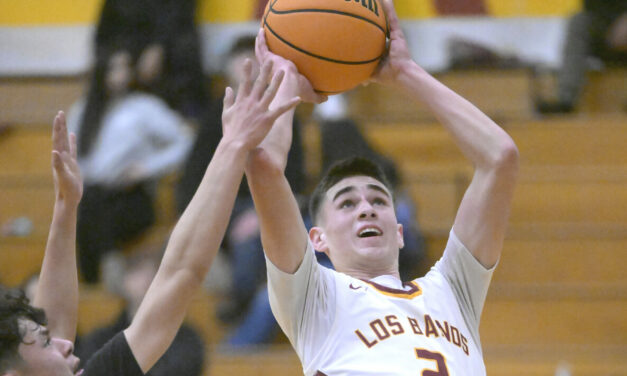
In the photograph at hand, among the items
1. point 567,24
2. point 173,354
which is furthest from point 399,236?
point 567,24

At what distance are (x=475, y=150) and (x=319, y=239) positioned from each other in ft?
2.20

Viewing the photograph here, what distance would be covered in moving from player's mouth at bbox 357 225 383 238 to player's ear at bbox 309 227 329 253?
0.56ft

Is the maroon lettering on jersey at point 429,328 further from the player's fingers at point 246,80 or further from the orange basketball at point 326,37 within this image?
the player's fingers at point 246,80

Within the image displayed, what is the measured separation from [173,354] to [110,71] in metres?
2.51

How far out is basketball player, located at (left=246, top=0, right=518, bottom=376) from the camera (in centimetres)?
332

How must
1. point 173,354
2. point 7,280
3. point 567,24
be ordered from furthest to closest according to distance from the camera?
point 567,24
point 7,280
point 173,354

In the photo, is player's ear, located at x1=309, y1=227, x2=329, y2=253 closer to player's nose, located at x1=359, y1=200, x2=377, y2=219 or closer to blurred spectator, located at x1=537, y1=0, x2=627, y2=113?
player's nose, located at x1=359, y1=200, x2=377, y2=219

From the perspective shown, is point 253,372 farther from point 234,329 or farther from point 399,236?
point 399,236

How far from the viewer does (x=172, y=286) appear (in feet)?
9.60

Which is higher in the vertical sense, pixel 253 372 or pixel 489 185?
pixel 489 185

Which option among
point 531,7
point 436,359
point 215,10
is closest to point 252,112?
point 436,359

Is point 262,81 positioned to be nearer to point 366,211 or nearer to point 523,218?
point 366,211

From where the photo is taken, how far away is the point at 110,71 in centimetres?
720

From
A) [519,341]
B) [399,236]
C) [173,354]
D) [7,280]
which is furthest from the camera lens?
[7,280]
